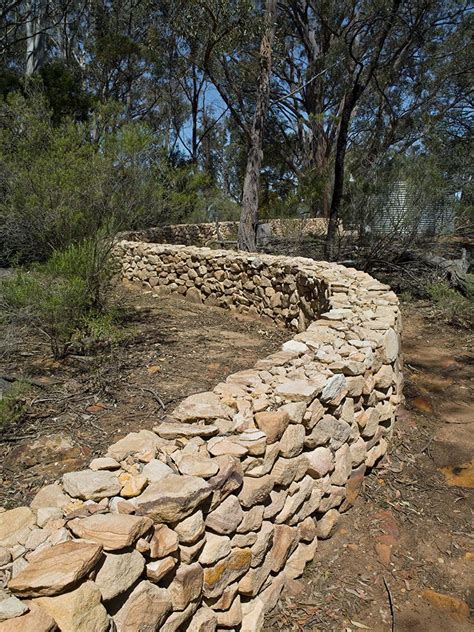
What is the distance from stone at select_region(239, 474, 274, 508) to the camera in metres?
2.28

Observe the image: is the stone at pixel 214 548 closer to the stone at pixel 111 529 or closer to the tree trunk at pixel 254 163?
the stone at pixel 111 529

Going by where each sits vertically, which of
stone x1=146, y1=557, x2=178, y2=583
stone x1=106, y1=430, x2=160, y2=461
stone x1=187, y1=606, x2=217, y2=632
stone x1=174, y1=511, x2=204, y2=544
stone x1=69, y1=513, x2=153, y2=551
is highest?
stone x1=106, y1=430, x2=160, y2=461

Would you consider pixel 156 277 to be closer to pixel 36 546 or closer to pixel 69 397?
pixel 69 397

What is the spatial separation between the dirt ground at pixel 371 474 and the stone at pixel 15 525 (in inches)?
39.4

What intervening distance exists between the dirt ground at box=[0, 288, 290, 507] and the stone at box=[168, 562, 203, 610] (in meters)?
1.20

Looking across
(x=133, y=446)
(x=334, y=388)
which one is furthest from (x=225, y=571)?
(x=334, y=388)

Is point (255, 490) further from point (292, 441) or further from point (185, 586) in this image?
point (185, 586)

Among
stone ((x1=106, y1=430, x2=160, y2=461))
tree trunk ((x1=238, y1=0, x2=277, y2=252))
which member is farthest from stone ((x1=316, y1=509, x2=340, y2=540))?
tree trunk ((x1=238, y1=0, x2=277, y2=252))

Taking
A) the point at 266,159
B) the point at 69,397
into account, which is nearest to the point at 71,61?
the point at 266,159

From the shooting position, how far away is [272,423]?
2469 mm

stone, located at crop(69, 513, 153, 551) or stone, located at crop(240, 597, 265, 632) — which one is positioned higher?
stone, located at crop(69, 513, 153, 551)

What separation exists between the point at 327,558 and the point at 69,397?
2.32 metres

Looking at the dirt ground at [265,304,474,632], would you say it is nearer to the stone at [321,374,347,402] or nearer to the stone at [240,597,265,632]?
the stone at [240,597,265,632]

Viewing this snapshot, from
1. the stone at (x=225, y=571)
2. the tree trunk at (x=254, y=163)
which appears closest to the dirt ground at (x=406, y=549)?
the stone at (x=225, y=571)
